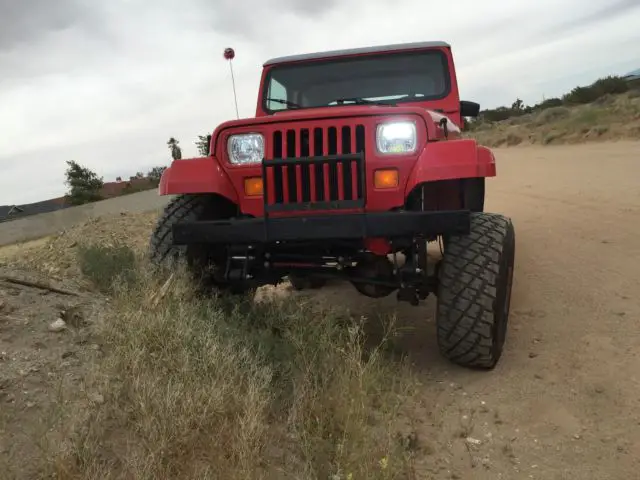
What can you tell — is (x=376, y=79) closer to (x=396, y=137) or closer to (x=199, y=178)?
(x=396, y=137)

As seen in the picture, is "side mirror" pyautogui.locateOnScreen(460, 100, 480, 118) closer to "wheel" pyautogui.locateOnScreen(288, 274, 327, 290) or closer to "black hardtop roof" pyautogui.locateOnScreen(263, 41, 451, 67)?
"black hardtop roof" pyautogui.locateOnScreen(263, 41, 451, 67)

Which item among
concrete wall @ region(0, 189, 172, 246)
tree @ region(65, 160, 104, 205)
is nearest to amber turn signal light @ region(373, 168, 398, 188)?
concrete wall @ region(0, 189, 172, 246)

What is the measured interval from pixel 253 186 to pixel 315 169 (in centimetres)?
49

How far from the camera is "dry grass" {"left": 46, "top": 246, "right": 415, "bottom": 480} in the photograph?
2311mm

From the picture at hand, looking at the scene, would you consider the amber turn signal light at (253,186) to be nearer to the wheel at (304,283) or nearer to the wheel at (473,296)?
the wheel at (473,296)

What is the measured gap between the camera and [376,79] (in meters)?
5.24

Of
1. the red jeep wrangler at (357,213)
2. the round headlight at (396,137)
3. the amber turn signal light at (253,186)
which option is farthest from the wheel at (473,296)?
the amber turn signal light at (253,186)

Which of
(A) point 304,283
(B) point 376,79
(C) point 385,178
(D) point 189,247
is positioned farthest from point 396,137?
(A) point 304,283

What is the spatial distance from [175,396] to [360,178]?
1.66m

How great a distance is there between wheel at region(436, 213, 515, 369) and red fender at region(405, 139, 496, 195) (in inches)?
17.0

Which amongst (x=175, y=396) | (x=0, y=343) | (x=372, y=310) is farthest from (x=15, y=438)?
(x=372, y=310)

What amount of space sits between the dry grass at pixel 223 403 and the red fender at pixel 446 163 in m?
1.08

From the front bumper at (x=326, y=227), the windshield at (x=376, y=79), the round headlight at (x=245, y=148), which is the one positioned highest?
the windshield at (x=376, y=79)

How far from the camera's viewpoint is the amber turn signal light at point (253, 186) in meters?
3.87
